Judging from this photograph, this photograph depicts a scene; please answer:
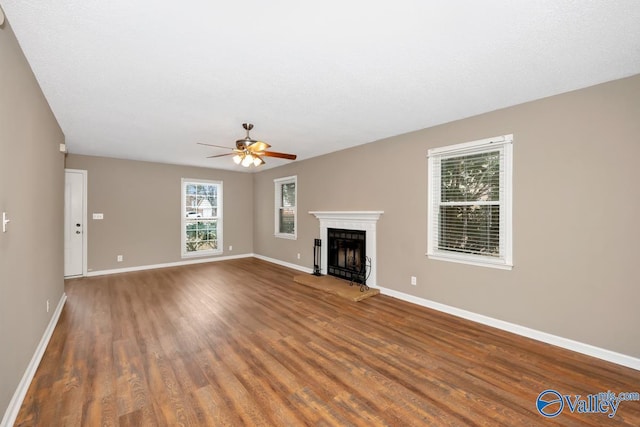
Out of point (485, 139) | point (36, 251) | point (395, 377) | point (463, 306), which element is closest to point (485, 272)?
point (463, 306)

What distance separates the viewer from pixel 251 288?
4.79 meters

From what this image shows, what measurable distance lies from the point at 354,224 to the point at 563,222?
9.38ft

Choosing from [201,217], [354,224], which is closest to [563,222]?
[354,224]

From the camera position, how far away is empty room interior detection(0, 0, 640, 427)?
1798 mm

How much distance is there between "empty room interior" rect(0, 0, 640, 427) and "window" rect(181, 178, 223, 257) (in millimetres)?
2297

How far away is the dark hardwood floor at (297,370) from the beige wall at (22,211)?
0.40 m

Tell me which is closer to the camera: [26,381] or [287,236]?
[26,381]

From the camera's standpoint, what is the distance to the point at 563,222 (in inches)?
109

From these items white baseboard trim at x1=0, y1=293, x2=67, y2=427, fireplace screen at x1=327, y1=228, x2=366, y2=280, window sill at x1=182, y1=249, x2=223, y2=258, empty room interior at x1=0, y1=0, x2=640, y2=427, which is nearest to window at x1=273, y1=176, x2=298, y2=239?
fireplace screen at x1=327, y1=228, x2=366, y2=280

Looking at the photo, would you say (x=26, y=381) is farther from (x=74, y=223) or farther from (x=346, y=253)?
(x=74, y=223)

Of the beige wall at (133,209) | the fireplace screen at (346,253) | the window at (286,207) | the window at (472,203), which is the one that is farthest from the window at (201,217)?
the window at (472,203)

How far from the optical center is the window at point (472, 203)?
3.14 metres

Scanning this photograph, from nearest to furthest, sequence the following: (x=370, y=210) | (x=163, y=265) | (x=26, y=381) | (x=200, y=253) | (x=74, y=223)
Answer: (x=26, y=381) < (x=370, y=210) < (x=74, y=223) < (x=163, y=265) < (x=200, y=253)

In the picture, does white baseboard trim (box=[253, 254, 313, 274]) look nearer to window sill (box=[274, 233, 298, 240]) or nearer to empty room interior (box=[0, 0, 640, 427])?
window sill (box=[274, 233, 298, 240])
